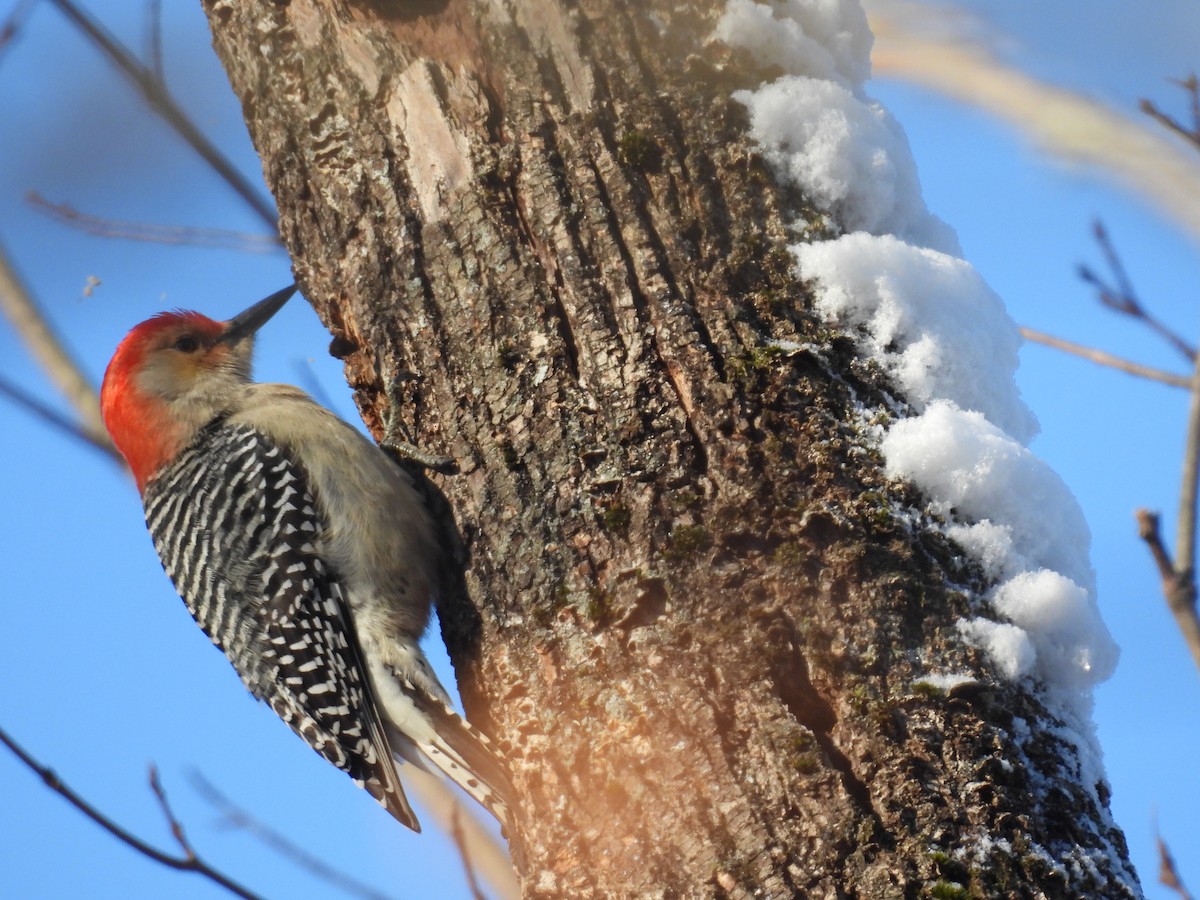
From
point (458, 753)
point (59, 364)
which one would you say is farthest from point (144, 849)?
point (59, 364)

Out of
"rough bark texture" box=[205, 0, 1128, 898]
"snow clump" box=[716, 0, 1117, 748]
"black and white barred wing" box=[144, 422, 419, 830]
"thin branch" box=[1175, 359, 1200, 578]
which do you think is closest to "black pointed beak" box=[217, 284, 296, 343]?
"black and white barred wing" box=[144, 422, 419, 830]

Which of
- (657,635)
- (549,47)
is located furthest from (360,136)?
(657,635)

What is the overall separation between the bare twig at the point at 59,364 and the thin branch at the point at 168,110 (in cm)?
87

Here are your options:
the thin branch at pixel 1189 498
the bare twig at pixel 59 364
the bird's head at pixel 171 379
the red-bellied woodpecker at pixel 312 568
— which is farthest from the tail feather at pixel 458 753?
the thin branch at pixel 1189 498

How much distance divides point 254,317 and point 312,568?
1455mm

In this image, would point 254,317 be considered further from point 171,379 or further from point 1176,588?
point 1176,588

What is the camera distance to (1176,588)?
111 centimetres

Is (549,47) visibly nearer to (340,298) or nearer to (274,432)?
(340,298)

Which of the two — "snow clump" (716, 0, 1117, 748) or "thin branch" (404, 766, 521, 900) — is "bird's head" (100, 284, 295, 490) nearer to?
"thin branch" (404, 766, 521, 900)

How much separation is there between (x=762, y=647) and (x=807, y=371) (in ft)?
2.06

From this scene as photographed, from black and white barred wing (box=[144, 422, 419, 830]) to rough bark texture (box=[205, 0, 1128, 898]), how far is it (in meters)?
0.74

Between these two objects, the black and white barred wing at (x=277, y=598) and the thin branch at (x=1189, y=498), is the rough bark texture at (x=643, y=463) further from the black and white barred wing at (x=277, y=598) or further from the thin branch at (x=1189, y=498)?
the thin branch at (x=1189, y=498)

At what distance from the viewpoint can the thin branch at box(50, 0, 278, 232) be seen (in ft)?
12.1

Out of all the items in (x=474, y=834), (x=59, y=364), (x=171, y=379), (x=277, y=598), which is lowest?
(x=474, y=834)
